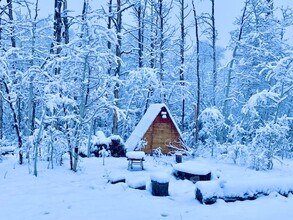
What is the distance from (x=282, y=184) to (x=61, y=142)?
705 cm

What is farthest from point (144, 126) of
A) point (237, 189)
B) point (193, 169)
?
point (237, 189)

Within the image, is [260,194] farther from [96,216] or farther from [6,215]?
[6,215]

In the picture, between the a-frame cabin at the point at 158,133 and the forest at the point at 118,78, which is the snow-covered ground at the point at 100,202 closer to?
the forest at the point at 118,78

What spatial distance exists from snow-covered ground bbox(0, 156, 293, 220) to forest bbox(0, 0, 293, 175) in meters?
0.86

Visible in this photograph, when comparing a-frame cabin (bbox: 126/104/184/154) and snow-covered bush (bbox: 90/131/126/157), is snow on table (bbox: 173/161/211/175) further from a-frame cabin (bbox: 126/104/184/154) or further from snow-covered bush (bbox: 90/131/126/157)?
a-frame cabin (bbox: 126/104/184/154)

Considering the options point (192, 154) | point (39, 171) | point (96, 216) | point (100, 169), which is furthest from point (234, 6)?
point (96, 216)

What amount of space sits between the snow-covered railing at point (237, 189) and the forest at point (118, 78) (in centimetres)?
422

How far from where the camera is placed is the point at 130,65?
27.2 m

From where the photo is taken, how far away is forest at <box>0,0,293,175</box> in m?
10.1

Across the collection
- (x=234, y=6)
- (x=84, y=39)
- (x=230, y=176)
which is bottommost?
(x=230, y=176)

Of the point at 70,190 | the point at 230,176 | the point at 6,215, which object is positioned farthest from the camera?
the point at 230,176

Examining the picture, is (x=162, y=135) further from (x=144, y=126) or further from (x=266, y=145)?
(x=266, y=145)

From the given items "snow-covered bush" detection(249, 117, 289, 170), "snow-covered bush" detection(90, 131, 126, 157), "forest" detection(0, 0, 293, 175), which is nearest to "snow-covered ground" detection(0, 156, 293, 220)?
"forest" detection(0, 0, 293, 175)

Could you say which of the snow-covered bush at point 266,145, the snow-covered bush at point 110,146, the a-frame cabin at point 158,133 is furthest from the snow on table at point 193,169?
the a-frame cabin at point 158,133
